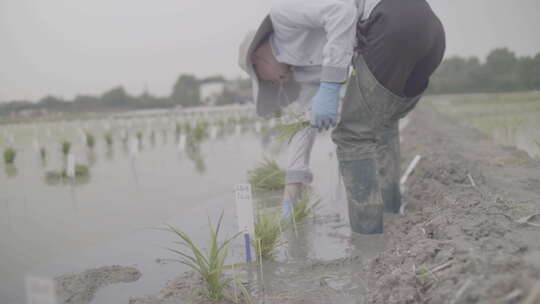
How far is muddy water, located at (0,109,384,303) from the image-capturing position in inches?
85.8

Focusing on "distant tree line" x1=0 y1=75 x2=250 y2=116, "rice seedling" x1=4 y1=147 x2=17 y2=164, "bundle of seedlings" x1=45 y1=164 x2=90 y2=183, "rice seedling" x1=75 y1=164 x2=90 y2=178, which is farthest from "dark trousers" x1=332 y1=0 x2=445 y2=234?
"distant tree line" x1=0 y1=75 x2=250 y2=116

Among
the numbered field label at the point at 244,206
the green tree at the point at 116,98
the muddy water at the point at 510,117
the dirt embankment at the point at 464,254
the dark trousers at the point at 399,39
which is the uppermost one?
the green tree at the point at 116,98

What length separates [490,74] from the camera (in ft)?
15.8

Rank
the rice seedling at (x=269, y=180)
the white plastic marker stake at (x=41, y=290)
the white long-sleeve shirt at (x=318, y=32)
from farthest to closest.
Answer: the rice seedling at (x=269, y=180) < the white long-sleeve shirt at (x=318, y=32) < the white plastic marker stake at (x=41, y=290)

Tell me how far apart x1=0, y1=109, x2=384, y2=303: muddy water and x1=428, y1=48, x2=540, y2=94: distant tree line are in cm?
209

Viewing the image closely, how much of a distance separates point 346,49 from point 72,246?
2.26m

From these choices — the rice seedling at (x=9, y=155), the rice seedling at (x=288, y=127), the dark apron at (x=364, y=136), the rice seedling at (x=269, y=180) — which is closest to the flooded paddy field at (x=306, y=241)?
the rice seedling at (x=269, y=180)

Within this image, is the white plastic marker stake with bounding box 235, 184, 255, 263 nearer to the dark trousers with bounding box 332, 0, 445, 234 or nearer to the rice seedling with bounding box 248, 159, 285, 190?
the dark trousers with bounding box 332, 0, 445, 234

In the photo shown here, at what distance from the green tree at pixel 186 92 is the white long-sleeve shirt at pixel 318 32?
63.9 feet

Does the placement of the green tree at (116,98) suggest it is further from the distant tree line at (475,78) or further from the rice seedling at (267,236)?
the rice seedling at (267,236)

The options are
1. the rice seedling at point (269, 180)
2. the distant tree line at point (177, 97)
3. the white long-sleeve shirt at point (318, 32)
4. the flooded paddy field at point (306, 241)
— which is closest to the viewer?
the flooded paddy field at point (306, 241)

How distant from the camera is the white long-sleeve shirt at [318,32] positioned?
1.98 m

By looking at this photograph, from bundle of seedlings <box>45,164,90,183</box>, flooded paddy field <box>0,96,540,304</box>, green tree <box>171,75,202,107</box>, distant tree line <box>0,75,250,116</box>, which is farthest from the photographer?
green tree <box>171,75,202,107</box>

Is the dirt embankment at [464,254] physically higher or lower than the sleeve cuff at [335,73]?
lower
